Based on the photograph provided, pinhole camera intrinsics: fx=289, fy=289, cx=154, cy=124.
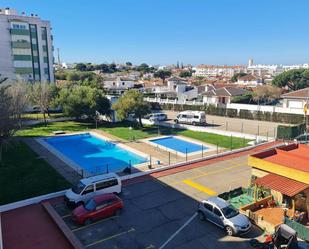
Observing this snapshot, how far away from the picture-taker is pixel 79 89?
43.8 m

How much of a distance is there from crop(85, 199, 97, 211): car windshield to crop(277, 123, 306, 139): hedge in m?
25.8

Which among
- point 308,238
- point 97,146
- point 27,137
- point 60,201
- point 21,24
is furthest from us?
point 21,24

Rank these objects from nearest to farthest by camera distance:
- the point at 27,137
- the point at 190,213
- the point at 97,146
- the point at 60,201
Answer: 1. the point at 190,213
2. the point at 60,201
3. the point at 97,146
4. the point at 27,137

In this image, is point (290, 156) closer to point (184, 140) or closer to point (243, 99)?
point (184, 140)

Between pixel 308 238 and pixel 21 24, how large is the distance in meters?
64.7

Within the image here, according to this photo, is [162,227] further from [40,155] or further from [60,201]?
[40,155]

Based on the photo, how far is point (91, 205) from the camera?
1633 centimetres

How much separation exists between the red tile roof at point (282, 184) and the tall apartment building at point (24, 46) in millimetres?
53501

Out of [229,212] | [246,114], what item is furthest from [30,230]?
[246,114]

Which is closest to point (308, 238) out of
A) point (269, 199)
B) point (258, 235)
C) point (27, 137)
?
point (258, 235)

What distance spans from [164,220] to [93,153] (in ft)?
59.4

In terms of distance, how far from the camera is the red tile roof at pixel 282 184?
614 inches

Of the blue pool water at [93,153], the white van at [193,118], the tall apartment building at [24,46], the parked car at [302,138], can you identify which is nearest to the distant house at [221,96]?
the white van at [193,118]

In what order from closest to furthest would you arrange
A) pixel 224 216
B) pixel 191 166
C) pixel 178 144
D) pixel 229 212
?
pixel 224 216 → pixel 229 212 → pixel 191 166 → pixel 178 144
